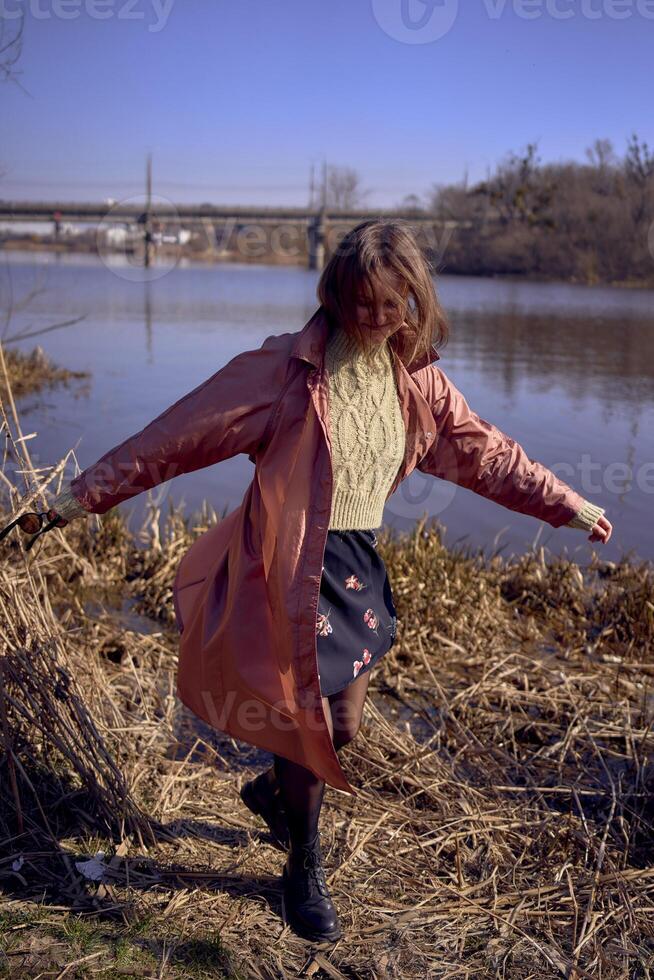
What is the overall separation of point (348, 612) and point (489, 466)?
63 cm

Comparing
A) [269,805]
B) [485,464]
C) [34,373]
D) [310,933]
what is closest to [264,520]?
[485,464]

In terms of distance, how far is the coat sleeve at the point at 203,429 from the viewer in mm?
Result: 2367

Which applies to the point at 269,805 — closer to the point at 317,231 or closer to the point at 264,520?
the point at 264,520

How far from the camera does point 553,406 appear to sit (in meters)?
11.3

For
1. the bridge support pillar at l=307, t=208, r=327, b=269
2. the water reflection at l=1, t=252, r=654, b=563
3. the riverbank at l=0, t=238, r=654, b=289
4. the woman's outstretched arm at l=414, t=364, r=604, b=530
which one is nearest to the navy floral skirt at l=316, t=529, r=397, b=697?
the woman's outstretched arm at l=414, t=364, r=604, b=530

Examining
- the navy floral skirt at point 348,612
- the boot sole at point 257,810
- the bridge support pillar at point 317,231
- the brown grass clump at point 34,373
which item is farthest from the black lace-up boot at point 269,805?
the bridge support pillar at point 317,231

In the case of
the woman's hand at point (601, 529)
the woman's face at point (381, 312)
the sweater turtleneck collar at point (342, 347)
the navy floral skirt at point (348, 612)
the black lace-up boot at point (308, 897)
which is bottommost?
the black lace-up boot at point (308, 897)

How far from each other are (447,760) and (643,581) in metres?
2.06

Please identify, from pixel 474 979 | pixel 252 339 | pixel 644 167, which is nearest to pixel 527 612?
pixel 474 979

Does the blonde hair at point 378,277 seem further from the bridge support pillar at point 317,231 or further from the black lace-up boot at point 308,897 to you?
the bridge support pillar at point 317,231

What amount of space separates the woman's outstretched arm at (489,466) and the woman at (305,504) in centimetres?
8

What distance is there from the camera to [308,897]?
8.23 feet

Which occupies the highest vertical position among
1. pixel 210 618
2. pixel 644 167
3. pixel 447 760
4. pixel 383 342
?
pixel 644 167

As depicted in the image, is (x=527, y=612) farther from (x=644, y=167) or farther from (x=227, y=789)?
(x=644, y=167)
